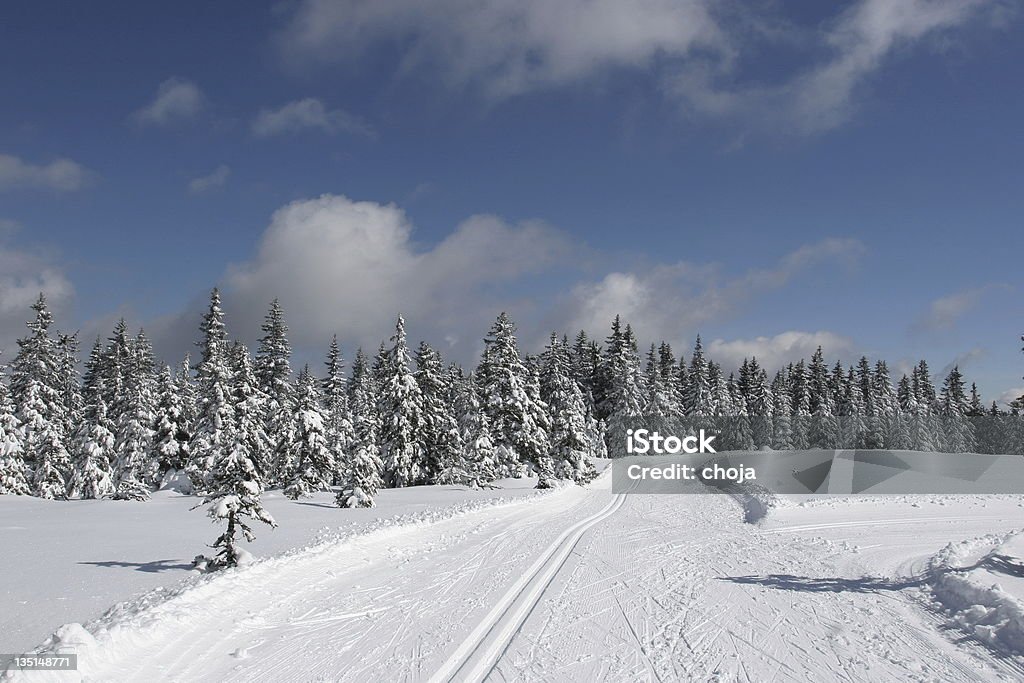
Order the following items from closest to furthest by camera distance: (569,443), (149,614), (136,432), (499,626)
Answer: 1. (149,614)
2. (499,626)
3. (136,432)
4. (569,443)

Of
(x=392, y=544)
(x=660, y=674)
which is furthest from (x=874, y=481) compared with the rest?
(x=660, y=674)

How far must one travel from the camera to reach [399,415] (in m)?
37.6

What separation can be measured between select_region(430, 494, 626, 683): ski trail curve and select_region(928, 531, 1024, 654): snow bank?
678cm

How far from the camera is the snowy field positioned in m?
7.46

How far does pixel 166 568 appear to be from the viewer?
13.2 meters

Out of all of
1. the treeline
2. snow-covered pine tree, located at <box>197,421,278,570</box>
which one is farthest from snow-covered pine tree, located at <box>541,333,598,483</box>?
snow-covered pine tree, located at <box>197,421,278,570</box>

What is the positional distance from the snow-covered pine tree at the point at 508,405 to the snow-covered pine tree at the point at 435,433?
→ 3240 millimetres

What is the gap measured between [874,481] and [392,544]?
37274mm

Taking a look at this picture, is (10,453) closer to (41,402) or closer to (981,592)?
(41,402)

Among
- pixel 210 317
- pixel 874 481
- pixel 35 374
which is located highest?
pixel 210 317

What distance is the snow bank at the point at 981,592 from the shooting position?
8.36 m

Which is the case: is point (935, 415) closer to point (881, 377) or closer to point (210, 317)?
point (881, 377)

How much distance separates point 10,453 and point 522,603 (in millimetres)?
33266

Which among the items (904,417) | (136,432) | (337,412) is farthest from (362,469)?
(904,417)
